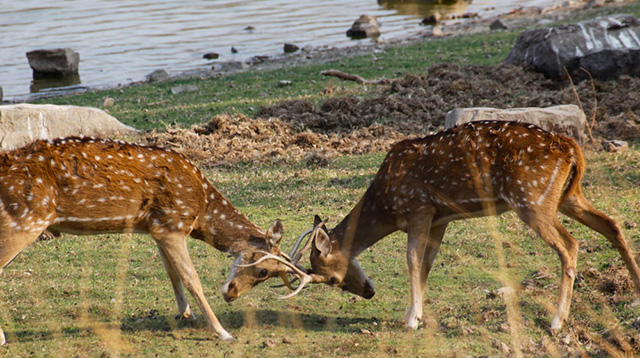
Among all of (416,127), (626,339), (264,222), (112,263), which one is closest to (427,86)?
(416,127)

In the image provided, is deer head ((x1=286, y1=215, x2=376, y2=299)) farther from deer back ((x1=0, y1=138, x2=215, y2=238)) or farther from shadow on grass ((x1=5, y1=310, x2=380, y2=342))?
deer back ((x1=0, y1=138, x2=215, y2=238))

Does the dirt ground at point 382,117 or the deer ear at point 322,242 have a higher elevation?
the deer ear at point 322,242

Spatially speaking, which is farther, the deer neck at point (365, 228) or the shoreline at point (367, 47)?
the shoreline at point (367, 47)

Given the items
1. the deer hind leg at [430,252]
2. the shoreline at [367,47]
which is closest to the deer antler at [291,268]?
the deer hind leg at [430,252]

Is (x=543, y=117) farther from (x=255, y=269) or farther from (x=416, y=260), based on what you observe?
(x=255, y=269)

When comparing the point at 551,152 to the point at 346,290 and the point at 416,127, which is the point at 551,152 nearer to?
the point at 346,290

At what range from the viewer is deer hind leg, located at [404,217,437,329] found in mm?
5617

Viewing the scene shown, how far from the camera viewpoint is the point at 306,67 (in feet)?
57.7

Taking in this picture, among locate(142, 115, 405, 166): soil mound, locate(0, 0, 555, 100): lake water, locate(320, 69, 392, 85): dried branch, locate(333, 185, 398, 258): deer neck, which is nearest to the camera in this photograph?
locate(333, 185, 398, 258): deer neck

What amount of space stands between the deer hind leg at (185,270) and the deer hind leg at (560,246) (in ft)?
8.18

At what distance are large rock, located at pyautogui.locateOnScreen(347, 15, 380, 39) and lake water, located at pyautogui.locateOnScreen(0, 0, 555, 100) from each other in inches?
16.8

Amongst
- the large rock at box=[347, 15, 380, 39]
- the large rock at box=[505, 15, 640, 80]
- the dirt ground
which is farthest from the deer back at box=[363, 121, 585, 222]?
the large rock at box=[347, 15, 380, 39]

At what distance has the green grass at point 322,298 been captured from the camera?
17.3 feet

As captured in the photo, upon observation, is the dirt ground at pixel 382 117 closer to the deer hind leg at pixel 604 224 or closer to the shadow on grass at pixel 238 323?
the shadow on grass at pixel 238 323
